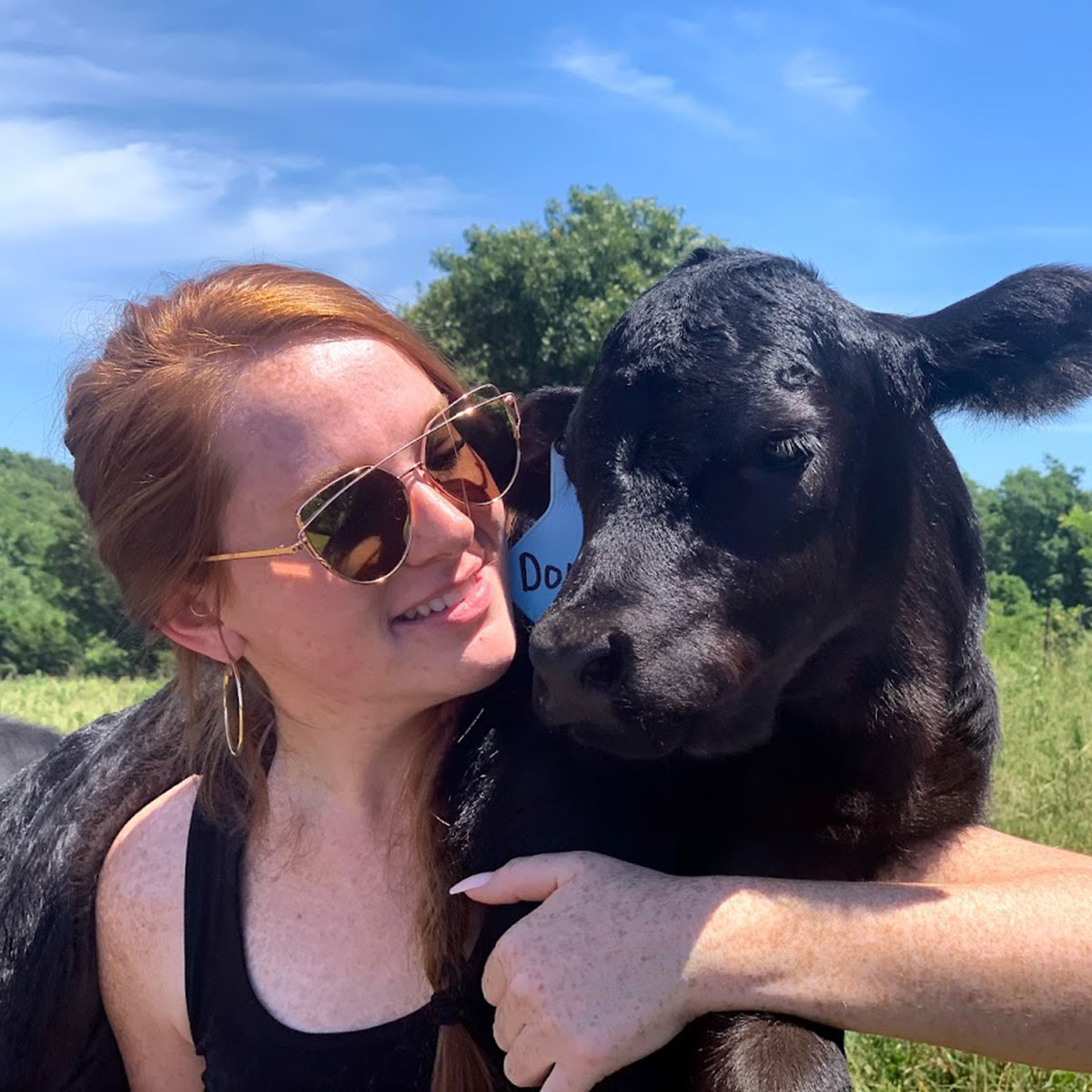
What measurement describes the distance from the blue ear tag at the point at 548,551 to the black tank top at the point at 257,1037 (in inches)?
29.3

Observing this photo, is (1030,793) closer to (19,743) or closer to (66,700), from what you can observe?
(19,743)

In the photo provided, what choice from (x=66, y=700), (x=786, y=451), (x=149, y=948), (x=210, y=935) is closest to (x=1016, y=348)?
(x=786, y=451)

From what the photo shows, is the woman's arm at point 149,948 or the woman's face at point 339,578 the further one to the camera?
the woman's arm at point 149,948

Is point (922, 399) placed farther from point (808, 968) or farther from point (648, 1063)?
point (648, 1063)

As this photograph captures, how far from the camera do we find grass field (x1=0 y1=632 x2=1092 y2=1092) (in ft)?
9.71

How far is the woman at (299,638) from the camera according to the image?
182cm

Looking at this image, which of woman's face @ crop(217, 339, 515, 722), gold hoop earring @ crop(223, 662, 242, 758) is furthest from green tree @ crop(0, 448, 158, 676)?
woman's face @ crop(217, 339, 515, 722)

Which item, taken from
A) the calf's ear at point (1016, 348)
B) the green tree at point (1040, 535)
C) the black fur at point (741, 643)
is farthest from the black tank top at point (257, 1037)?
the green tree at point (1040, 535)

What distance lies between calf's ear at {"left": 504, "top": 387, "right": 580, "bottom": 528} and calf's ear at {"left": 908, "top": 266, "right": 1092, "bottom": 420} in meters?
0.75

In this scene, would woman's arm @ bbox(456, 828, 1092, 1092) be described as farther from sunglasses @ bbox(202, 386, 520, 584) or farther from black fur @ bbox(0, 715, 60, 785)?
black fur @ bbox(0, 715, 60, 785)

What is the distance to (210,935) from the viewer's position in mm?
1935

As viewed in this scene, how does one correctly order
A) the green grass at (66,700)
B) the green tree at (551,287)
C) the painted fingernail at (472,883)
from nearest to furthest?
the painted fingernail at (472,883)
the green grass at (66,700)
the green tree at (551,287)

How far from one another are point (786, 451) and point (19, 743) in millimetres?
3506

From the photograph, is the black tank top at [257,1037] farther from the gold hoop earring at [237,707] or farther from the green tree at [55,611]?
the green tree at [55,611]
